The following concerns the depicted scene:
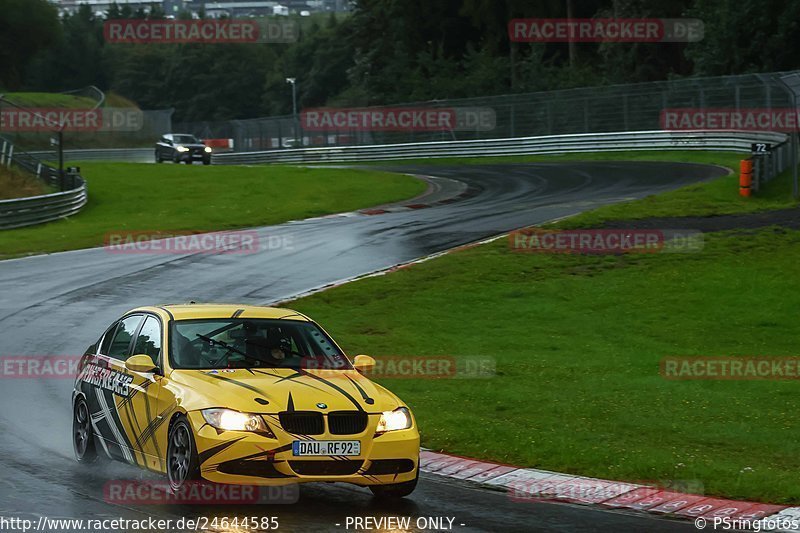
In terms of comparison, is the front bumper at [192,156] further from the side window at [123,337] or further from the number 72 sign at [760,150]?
the side window at [123,337]

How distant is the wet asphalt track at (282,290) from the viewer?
8547 mm

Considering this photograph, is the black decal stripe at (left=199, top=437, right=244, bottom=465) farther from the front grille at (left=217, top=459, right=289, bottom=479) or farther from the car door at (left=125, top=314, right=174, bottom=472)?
the car door at (left=125, top=314, right=174, bottom=472)

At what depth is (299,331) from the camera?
1014cm

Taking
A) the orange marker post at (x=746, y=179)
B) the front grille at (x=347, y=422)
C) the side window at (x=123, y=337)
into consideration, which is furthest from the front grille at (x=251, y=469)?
the orange marker post at (x=746, y=179)

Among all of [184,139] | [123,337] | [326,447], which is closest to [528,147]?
[184,139]

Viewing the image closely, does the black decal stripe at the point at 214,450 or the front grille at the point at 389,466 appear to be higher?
the black decal stripe at the point at 214,450

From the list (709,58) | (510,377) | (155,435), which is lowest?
(510,377)

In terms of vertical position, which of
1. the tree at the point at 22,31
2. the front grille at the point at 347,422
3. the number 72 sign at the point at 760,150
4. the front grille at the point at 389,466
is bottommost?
the front grille at the point at 389,466

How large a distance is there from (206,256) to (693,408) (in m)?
15.9

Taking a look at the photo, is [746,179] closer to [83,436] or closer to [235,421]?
[83,436]

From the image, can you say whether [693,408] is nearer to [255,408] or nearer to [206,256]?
[255,408]

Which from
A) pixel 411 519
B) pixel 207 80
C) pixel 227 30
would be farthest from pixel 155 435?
pixel 207 80

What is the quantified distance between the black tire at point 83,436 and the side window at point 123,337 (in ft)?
1.93

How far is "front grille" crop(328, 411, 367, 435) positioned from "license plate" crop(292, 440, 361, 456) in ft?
0.28
